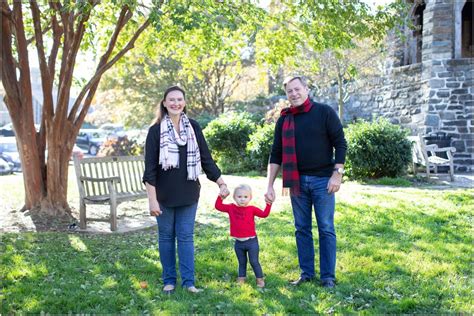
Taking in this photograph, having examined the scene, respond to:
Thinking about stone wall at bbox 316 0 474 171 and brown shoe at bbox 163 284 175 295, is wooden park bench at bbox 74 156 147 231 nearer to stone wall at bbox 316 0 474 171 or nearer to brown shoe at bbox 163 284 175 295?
brown shoe at bbox 163 284 175 295

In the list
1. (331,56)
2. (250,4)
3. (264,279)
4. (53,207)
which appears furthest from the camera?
(331,56)

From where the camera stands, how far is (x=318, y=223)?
181 inches

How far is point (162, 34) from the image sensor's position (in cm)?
880

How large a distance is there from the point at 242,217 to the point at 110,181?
3.38m

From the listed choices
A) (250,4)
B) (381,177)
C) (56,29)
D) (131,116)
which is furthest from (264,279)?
(131,116)

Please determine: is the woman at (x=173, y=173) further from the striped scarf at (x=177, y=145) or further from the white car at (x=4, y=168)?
the white car at (x=4, y=168)

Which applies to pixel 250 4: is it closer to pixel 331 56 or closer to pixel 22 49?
pixel 22 49

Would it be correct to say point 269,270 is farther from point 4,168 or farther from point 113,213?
point 4,168

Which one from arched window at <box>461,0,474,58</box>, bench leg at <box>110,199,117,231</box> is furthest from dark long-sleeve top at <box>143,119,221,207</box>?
arched window at <box>461,0,474,58</box>

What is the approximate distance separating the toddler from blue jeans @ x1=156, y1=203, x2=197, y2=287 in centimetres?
33

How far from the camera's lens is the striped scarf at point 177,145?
4.28m

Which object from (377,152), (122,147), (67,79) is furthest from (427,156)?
(122,147)

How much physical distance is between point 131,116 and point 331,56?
40.4 feet

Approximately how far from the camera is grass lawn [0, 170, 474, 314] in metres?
→ 4.21
